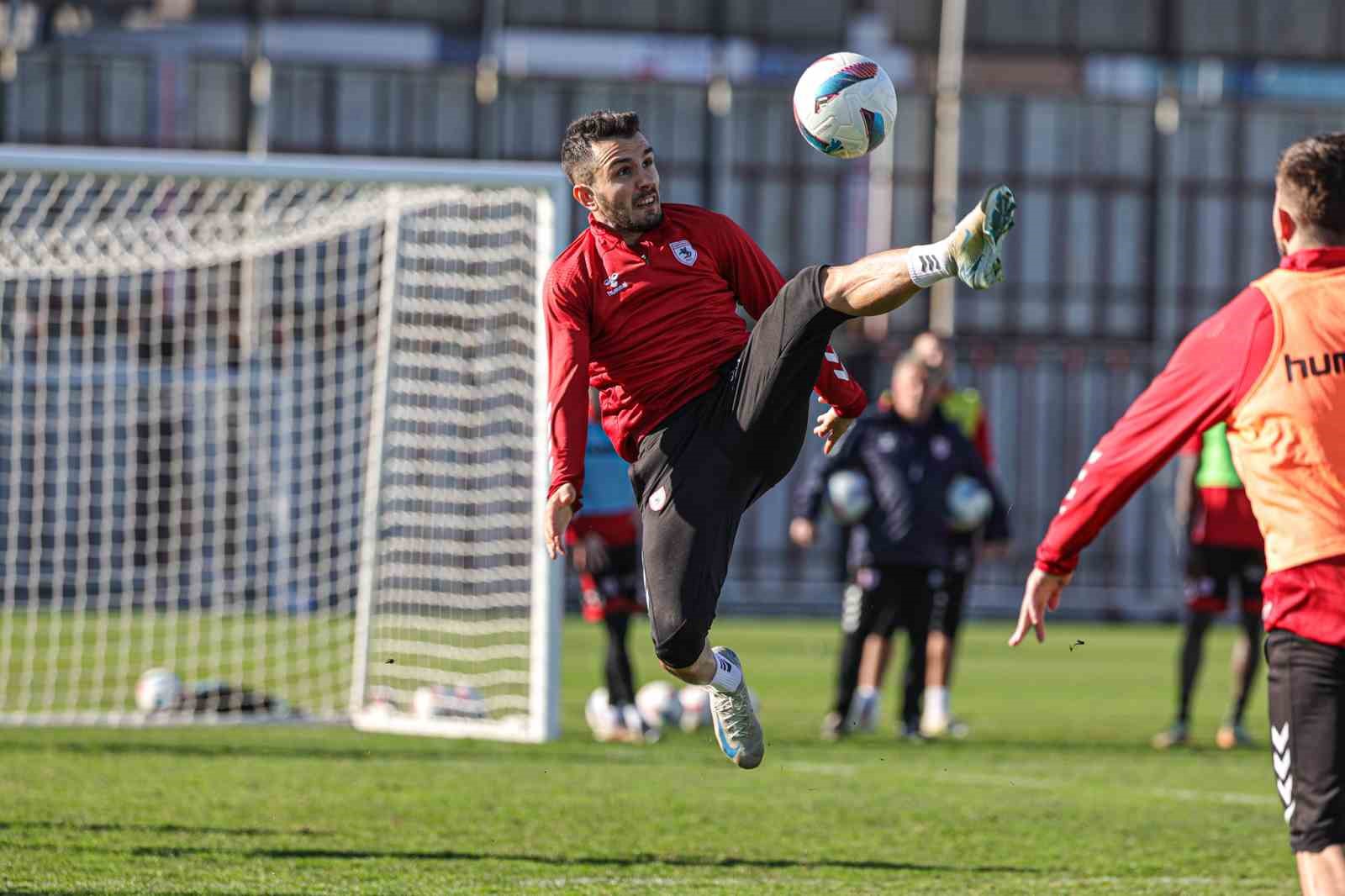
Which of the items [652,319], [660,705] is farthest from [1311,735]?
[660,705]

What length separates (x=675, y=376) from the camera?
600 centimetres

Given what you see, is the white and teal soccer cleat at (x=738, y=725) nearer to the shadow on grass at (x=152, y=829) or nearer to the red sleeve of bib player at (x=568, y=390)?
the red sleeve of bib player at (x=568, y=390)

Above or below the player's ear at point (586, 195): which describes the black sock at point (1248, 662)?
below

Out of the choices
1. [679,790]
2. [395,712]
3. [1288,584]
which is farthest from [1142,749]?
[1288,584]

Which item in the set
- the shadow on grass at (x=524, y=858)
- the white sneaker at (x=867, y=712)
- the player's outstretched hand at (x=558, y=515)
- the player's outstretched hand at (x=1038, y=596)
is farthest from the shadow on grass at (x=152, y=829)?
the white sneaker at (x=867, y=712)

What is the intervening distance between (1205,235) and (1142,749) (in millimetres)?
22203

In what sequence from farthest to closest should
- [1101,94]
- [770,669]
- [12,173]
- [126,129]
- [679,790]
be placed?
[1101,94] < [126,129] < [770,669] < [12,173] < [679,790]

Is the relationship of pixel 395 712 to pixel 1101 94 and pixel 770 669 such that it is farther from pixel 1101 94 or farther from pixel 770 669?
pixel 1101 94

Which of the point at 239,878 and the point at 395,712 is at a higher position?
the point at 239,878

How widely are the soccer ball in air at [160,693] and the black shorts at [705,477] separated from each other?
5821 mm

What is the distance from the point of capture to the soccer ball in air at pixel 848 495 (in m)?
10.9

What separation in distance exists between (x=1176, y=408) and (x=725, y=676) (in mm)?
2664

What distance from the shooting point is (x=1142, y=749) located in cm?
1063

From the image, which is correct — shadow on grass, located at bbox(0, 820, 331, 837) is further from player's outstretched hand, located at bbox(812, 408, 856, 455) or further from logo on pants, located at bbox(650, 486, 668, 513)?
player's outstretched hand, located at bbox(812, 408, 856, 455)
